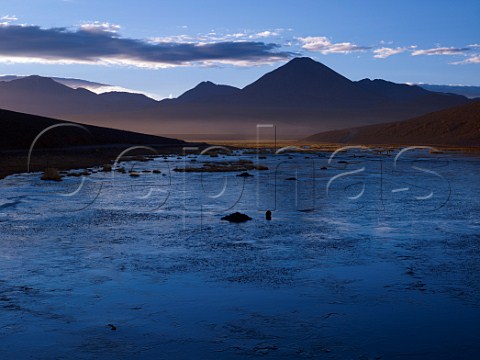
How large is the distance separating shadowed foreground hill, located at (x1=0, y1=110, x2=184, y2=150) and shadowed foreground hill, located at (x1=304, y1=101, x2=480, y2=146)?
63.9 m

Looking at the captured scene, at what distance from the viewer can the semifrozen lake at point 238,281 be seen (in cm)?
948

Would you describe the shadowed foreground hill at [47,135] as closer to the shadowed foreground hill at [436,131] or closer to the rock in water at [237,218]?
the rock in water at [237,218]

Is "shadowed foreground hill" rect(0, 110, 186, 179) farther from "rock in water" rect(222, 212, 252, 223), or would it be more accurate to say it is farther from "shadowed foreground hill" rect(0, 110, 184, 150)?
"rock in water" rect(222, 212, 252, 223)

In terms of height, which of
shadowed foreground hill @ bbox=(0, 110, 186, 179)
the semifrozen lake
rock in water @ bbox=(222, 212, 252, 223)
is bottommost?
the semifrozen lake

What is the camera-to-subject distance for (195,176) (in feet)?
142

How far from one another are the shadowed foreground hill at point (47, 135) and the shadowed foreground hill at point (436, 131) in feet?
210

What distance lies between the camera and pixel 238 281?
43.1ft

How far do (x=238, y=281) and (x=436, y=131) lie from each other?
451ft

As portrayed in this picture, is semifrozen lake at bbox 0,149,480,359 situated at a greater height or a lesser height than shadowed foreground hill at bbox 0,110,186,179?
lesser

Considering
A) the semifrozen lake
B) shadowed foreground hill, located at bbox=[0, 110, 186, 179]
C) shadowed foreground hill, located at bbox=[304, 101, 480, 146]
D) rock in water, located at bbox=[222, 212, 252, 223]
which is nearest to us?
the semifrozen lake

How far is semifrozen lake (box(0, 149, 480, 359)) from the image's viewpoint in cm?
948

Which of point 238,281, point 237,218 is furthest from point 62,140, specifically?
point 238,281

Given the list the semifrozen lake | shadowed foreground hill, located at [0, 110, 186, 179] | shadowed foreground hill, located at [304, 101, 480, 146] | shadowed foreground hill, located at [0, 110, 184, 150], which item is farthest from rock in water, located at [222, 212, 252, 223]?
shadowed foreground hill, located at [304, 101, 480, 146]

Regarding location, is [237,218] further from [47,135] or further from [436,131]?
[436,131]
